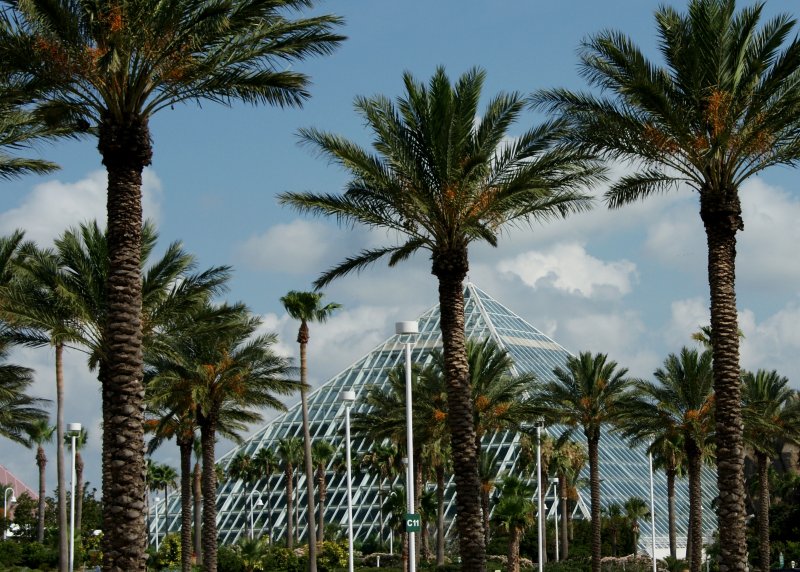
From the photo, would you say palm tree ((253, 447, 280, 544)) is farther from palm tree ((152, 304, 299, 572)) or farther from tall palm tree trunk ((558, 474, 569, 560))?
palm tree ((152, 304, 299, 572))

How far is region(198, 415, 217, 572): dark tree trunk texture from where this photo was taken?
40469mm

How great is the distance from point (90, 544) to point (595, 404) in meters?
32.8

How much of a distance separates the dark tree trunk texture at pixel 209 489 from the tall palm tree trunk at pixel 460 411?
1759 centimetres

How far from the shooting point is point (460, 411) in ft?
79.7

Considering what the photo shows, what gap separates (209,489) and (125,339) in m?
24.2

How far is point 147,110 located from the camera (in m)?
18.8

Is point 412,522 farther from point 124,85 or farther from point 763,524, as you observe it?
point 763,524

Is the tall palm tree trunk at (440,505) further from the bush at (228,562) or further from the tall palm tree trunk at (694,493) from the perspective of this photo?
the tall palm tree trunk at (694,493)

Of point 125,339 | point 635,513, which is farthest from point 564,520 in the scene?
point 125,339

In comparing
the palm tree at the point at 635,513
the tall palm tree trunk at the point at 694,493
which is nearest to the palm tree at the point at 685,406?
the tall palm tree trunk at the point at 694,493

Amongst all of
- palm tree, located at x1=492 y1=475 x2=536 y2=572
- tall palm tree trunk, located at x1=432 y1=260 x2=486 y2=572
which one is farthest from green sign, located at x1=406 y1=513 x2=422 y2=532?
palm tree, located at x1=492 y1=475 x2=536 y2=572

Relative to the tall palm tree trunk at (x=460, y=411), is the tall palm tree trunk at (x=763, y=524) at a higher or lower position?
lower

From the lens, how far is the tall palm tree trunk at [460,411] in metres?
23.9

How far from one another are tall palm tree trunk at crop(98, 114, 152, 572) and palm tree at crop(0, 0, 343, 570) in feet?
0.05
